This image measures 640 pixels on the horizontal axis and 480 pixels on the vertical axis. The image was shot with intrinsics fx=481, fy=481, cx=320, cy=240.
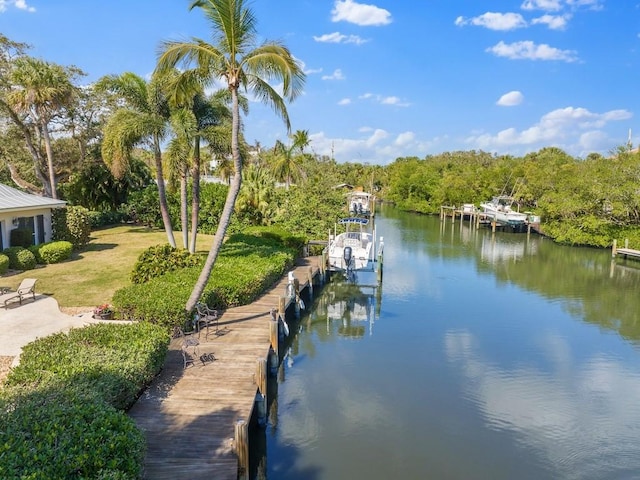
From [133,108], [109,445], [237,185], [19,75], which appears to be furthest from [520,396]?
[19,75]

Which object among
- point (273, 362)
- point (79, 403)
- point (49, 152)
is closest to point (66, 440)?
point (79, 403)

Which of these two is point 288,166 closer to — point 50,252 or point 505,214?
point 505,214

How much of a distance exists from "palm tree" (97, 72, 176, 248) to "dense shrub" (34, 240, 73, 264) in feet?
17.5

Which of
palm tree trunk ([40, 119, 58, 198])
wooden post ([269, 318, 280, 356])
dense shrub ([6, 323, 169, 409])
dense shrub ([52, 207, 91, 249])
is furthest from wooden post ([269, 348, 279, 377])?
palm tree trunk ([40, 119, 58, 198])

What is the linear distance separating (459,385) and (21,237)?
1975 cm

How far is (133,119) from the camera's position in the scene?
1828 cm

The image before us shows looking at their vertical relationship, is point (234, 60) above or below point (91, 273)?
above

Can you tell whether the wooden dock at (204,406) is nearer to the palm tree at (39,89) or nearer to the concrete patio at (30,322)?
the concrete patio at (30,322)

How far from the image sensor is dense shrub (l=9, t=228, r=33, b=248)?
21.6m

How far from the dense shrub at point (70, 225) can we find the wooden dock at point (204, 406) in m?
14.3

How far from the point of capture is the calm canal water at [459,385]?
1015 cm

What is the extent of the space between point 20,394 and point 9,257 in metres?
14.8

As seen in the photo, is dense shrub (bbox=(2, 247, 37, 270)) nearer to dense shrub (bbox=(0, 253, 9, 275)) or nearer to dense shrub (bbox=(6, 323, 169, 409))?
dense shrub (bbox=(0, 253, 9, 275))

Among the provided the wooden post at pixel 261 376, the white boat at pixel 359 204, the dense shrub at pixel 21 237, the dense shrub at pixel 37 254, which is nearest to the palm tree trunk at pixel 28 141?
the dense shrub at pixel 21 237
